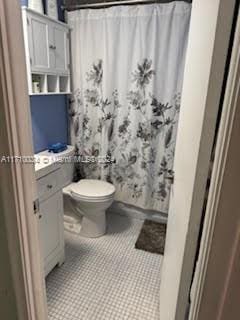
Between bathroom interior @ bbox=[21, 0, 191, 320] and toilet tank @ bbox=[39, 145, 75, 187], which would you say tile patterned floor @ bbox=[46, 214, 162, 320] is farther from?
toilet tank @ bbox=[39, 145, 75, 187]

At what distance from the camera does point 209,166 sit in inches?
29.4

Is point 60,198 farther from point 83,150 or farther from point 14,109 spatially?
point 14,109

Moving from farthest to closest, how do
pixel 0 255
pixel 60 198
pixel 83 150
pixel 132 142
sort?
1. pixel 83 150
2. pixel 132 142
3. pixel 60 198
4. pixel 0 255

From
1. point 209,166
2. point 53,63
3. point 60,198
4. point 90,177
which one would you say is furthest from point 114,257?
point 53,63

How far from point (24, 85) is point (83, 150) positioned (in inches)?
67.3

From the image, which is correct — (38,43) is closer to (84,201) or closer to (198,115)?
(84,201)

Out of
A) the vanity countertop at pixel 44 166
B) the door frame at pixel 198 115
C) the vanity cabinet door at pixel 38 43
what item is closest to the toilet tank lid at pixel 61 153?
the vanity countertop at pixel 44 166

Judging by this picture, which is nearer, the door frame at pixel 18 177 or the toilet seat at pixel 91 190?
the door frame at pixel 18 177

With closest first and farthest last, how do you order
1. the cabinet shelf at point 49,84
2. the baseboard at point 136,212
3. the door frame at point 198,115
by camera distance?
1. the door frame at point 198,115
2. the cabinet shelf at point 49,84
3. the baseboard at point 136,212

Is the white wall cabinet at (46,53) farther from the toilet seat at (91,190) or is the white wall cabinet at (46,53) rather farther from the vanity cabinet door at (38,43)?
the toilet seat at (91,190)

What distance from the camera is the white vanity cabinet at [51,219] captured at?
154 cm

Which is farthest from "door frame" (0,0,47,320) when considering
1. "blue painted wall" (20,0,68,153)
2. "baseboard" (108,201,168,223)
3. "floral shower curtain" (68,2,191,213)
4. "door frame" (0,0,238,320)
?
"baseboard" (108,201,168,223)

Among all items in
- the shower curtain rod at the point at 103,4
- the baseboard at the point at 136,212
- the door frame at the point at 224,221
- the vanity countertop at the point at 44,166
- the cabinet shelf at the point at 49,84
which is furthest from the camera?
the baseboard at the point at 136,212

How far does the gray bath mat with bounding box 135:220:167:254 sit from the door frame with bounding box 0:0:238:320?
1.15 m
